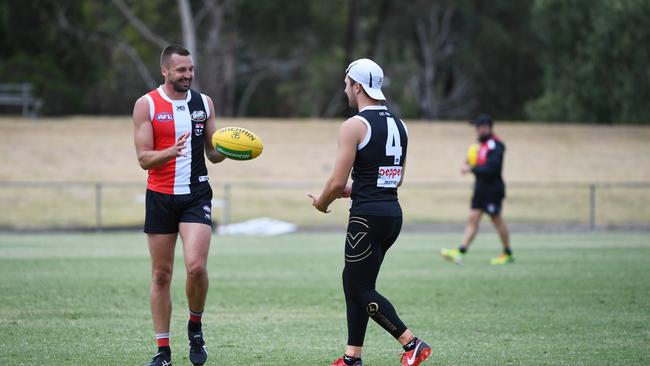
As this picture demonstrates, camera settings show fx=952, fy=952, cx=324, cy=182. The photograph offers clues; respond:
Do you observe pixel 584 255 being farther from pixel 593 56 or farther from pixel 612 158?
→ pixel 593 56

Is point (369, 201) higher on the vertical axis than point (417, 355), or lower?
higher

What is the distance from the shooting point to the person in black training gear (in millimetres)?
16828

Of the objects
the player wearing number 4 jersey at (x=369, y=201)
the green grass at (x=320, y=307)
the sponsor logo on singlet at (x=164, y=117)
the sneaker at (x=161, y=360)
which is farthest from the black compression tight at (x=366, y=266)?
the sponsor logo on singlet at (x=164, y=117)

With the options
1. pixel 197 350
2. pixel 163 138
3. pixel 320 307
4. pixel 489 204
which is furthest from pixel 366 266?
pixel 489 204

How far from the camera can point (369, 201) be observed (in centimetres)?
748

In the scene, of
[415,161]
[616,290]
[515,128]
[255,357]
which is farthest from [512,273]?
[515,128]

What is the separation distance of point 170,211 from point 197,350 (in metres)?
1.17

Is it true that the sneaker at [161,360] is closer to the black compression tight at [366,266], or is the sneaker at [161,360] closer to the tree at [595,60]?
the black compression tight at [366,266]

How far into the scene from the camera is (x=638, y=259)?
56.7 feet

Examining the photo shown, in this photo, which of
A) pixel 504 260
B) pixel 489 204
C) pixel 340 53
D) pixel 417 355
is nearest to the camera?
pixel 417 355

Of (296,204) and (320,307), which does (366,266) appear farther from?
(296,204)

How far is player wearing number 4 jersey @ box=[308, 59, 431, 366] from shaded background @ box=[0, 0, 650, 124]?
134 feet

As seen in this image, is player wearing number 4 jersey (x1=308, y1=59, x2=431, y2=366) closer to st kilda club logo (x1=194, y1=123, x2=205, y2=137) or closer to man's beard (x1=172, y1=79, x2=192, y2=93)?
st kilda club logo (x1=194, y1=123, x2=205, y2=137)

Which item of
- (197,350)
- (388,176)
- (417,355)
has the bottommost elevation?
(197,350)
